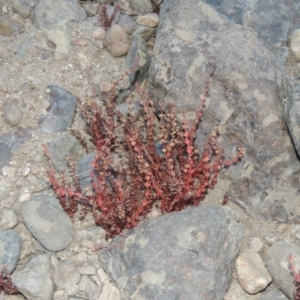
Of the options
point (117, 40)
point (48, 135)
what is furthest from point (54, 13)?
point (48, 135)

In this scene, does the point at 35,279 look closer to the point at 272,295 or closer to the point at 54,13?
the point at 272,295

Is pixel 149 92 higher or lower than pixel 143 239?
higher

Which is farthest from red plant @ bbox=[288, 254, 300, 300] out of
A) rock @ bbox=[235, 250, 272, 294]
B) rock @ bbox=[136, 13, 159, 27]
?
rock @ bbox=[136, 13, 159, 27]

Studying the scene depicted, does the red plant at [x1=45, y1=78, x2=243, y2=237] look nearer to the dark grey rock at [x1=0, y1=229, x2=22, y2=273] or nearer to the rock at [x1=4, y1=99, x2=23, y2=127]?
the dark grey rock at [x1=0, y1=229, x2=22, y2=273]

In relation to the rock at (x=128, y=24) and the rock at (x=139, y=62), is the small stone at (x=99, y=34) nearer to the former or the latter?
the rock at (x=128, y=24)

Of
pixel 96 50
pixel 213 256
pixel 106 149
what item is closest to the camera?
pixel 213 256

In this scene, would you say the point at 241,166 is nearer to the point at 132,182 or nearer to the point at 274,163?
the point at 274,163

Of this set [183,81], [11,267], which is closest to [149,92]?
[183,81]
